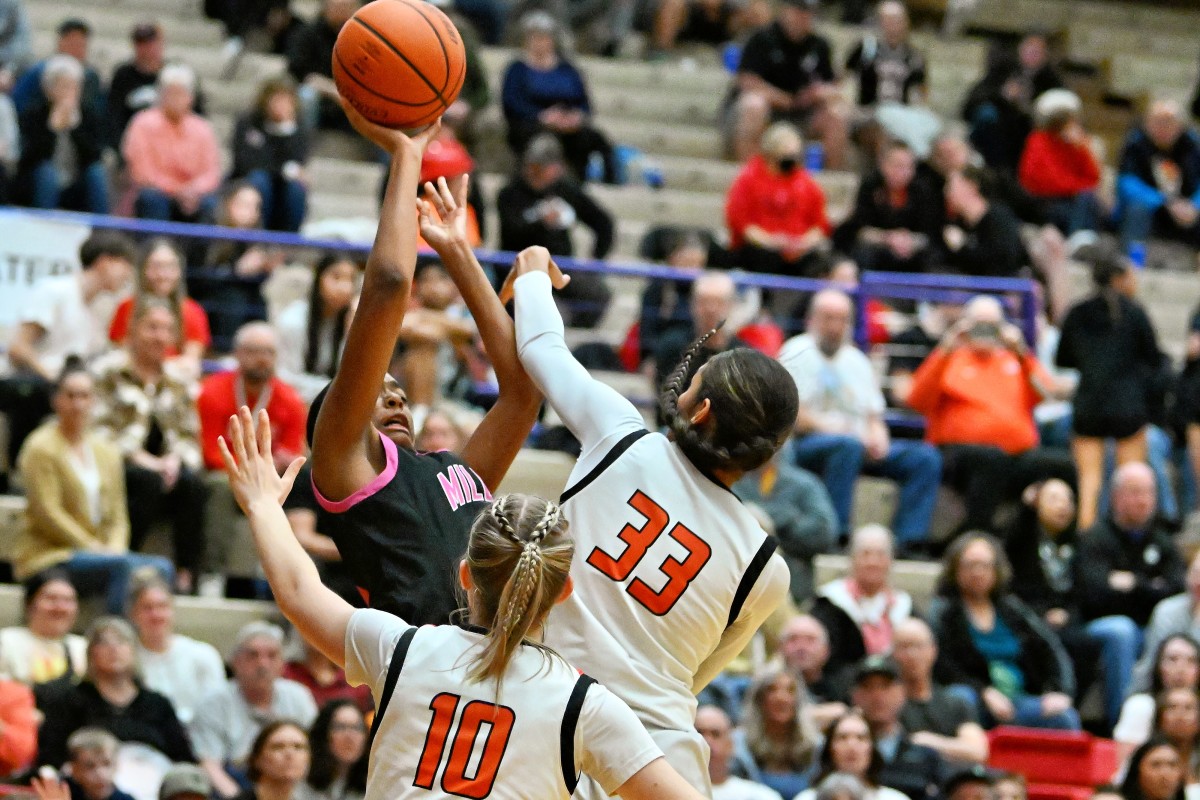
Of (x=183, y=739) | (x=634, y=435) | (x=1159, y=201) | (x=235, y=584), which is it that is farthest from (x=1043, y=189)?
(x=634, y=435)

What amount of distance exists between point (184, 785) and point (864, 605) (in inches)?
137

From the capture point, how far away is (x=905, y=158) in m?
12.7

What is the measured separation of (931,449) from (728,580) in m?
6.77

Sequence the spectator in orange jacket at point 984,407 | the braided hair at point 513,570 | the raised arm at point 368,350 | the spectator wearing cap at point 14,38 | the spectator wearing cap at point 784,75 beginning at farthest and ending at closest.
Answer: the spectator wearing cap at point 784,75, the spectator wearing cap at point 14,38, the spectator in orange jacket at point 984,407, the raised arm at point 368,350, the braided hair at point 513,570

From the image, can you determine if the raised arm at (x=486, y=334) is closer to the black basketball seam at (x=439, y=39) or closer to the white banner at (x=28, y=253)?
the black basketball seam at (x=439, y=39)

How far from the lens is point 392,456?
4023mm

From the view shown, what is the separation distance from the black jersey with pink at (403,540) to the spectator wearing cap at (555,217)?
7.22 meters

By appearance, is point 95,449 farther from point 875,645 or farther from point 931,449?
point 931,449

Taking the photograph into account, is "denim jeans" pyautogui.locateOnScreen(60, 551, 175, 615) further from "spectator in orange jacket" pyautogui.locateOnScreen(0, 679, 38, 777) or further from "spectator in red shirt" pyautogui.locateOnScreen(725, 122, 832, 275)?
"spectator in red shirt" pyautogui.locateOnScreen(725, 122, 832, 275)

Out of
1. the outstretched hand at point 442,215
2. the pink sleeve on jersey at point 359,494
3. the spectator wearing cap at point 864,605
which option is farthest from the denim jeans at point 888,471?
the pink sleeve on jersey at point 359,494

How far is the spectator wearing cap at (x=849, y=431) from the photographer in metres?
10.4

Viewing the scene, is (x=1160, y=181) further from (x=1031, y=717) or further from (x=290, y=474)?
(x=290, y=474)

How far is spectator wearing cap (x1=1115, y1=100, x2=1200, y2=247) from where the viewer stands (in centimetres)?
1442

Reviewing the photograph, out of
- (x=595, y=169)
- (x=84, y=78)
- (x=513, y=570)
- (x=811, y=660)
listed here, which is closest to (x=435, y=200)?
(x=513, y=570)
